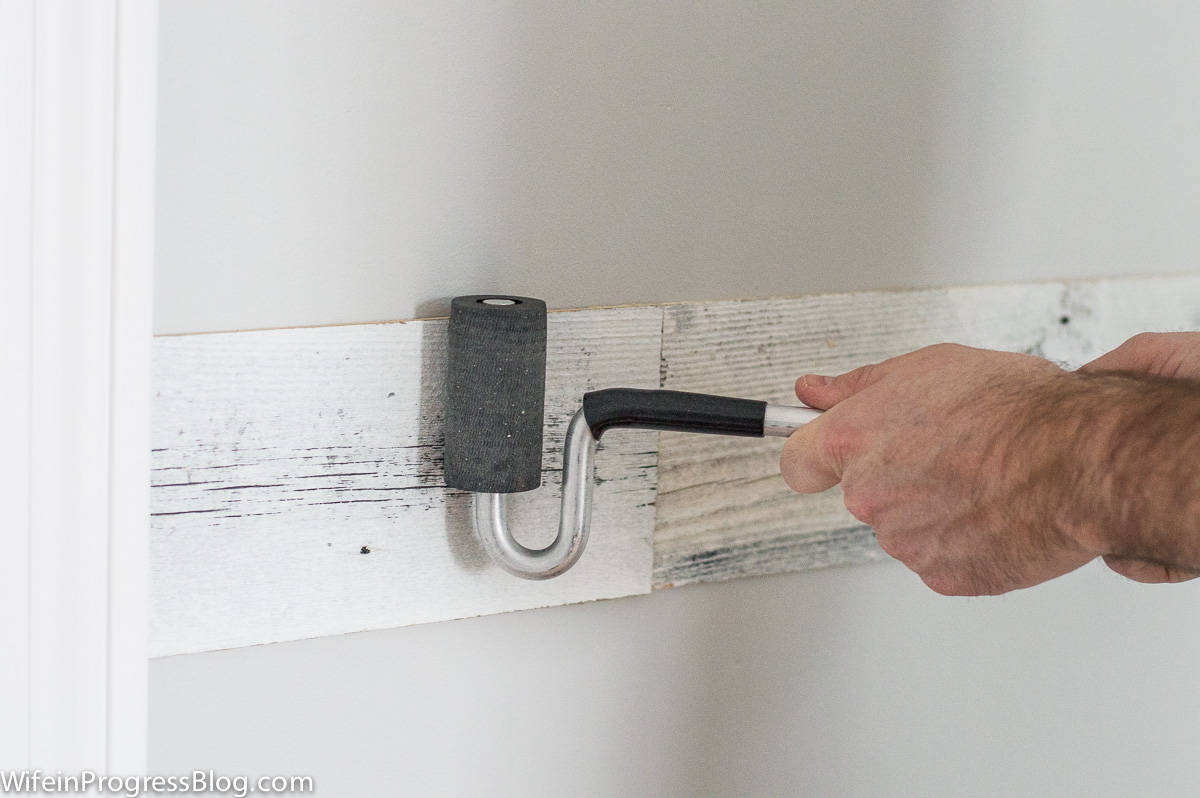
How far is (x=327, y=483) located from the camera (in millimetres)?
668

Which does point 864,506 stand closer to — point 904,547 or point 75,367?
point 904,547

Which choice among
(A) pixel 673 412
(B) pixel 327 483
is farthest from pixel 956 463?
(B) pixel 327 483

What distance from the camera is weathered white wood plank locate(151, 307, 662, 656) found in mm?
630

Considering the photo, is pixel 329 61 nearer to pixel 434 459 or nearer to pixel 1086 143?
pixel 434 459

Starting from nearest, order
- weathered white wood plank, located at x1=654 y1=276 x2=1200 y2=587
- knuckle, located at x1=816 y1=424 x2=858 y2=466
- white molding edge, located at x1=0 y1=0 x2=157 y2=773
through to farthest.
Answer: white molding edge, located at x1=0 y1=0 x2=157 y2=773 < knuckle, located at x1=816 y1=424 x2=858 y2=466 < weathered white wood plank, located at x1=654 y1=276 x2=1200 y2=587

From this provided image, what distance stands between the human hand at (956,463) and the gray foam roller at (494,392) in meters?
0.16

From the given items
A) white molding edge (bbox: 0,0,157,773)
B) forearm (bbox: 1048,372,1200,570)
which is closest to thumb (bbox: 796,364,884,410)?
forearm (bbox: 1048,372,1200,570)

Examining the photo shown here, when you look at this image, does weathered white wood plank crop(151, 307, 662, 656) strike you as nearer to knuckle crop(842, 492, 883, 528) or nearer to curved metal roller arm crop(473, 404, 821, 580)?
curved metal roller arm crop(473, 404, 821, 580)

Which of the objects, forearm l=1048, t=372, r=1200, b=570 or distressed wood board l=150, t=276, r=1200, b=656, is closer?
forearm l=1048, t=372, r=1200, b=570

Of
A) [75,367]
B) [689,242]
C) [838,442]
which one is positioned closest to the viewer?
[75,367]

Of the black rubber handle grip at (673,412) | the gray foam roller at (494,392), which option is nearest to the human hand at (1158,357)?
the black rubber handle grip at (673,412)

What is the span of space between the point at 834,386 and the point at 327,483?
1.05 ft

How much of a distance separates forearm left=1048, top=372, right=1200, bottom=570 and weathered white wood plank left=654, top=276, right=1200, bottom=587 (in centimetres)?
26

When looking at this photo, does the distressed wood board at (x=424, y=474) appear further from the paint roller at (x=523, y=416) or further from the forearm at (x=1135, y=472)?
the forearm at (x=1135, y=472)
